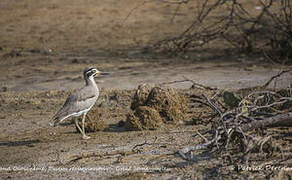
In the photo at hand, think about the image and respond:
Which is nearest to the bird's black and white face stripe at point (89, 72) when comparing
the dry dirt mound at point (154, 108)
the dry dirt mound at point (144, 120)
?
the dry dirt mound at point (154, 108)

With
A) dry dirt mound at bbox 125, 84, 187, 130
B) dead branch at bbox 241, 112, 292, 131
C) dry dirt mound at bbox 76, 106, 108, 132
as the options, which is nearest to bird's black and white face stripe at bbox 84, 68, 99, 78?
dry dirt mound at bbox 76, 106, 108, 132

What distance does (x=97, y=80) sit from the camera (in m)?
9.52

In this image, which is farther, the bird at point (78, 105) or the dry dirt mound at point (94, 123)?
the dry dirt mound at point (94, 123)

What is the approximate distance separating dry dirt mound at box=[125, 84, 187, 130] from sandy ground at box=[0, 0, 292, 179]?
15 cm

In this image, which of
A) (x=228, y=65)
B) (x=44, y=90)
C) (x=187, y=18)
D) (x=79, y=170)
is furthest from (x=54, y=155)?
(x=187, y=18)

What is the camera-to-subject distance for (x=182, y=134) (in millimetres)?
6191

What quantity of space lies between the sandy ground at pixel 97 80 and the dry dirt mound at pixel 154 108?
0.15m

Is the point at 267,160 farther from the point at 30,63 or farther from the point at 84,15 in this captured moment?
the point at 84,15

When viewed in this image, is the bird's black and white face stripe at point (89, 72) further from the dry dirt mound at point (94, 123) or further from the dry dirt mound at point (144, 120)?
the dry dirt mound at point (144, 120)

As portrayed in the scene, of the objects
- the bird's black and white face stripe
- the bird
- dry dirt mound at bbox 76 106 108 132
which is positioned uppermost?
the bird's black and white face stripe

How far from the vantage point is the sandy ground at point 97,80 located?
5324mm

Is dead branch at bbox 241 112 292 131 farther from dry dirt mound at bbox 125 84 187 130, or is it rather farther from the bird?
the bird

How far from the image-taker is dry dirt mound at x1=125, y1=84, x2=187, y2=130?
6473mm

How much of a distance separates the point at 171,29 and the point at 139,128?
292 inches
